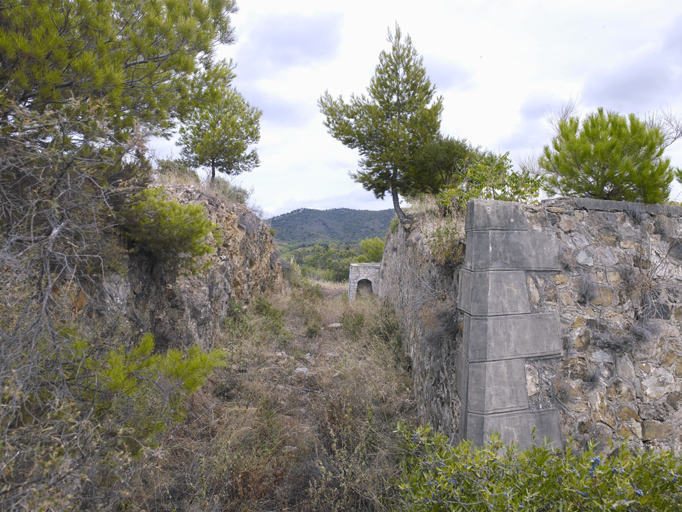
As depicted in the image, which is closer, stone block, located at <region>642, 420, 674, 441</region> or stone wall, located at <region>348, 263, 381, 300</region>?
stone block, located at <region>642, 420, 674, 441</region>

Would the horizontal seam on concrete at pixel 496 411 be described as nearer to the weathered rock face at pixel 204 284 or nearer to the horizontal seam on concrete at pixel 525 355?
the horizontal seam on concrete at pixel 525 355

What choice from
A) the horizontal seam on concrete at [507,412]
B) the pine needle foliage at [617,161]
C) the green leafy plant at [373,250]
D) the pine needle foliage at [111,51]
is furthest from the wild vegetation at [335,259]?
the horizontal seam on concrete at [507,412]

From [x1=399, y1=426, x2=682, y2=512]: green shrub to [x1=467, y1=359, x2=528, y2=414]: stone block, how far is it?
0.39m

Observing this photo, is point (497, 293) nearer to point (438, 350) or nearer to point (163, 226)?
point (438, 350)

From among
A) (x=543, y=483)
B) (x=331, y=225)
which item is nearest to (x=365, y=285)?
(x=543, y=483)

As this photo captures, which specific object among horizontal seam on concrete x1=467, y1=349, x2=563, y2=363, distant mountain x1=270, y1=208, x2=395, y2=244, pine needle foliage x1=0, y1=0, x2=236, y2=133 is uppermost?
distant mountain x1=270, y1=208, x2=395, y2=244

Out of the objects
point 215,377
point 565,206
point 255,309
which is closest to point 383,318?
point 255,309

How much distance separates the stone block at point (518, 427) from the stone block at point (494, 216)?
140cm

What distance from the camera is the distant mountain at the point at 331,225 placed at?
4162cm

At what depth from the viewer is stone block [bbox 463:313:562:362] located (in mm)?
2428

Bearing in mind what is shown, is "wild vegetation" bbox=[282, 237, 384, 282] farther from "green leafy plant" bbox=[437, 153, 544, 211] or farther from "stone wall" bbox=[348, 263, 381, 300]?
"green leafy plant" bbox=[437, 153, 544, 211]

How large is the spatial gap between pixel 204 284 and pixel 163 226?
7.25 feet

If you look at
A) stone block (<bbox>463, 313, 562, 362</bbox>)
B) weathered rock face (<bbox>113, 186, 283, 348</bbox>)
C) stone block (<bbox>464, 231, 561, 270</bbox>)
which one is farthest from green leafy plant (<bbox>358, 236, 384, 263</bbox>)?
stone block (<bbox>463, 313, 562, 362</bbox>)

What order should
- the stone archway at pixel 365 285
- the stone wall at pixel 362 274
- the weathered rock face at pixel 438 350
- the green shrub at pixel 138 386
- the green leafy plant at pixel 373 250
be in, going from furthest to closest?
the green leafy plant at pixel 373 250
the stone archway at pixel 365 285
the stone wall at pixel 362 274
the weathered rock face at pixel 438 350
the green shrub at pixel 138 386
